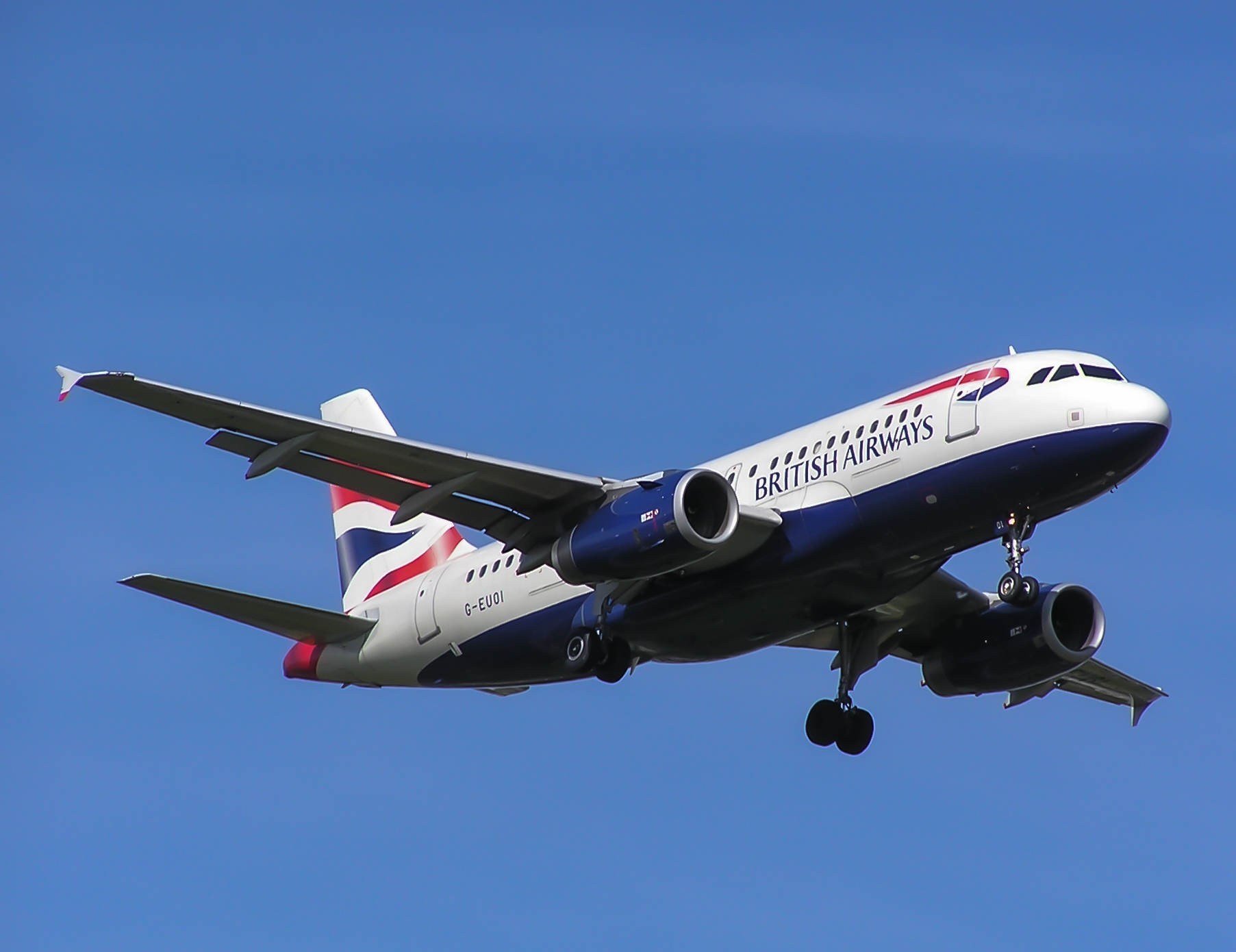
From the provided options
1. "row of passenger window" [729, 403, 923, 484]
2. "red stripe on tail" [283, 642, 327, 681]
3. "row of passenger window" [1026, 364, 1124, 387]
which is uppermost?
"row of passenger window" [1026, 364, 1124, 387]

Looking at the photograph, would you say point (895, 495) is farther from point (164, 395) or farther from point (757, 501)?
point (164, 395)

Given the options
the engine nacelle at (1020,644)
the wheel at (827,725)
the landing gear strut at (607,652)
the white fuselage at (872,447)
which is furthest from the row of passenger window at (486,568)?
the engine nacelle at (1020,644)

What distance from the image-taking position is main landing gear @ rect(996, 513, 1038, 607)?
102 feet

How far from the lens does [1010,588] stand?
31297mm

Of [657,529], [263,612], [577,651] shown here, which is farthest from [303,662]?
[657,529]

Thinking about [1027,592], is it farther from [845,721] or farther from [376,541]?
[376,541]

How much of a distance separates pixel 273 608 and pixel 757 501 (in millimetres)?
9811

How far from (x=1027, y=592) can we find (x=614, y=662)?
754 cm

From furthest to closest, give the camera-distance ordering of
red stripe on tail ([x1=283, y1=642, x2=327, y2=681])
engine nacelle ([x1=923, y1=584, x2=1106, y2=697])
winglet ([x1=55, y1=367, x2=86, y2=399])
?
red stripe on tail ([x1=283, y1=642, x2=327, y2=681])
engine nacelle ([x1=923, y1=584, x2=1106, y2=697])
winglet ([x1=55, y1=367, x2=86, y2=399])

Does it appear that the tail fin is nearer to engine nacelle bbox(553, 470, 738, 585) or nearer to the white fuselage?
the white fuselage

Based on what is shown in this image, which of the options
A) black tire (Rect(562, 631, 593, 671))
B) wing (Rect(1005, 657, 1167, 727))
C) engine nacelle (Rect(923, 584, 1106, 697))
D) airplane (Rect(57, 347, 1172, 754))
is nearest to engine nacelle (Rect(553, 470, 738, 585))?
airplane (Rect(57, 347, 1172, 754))

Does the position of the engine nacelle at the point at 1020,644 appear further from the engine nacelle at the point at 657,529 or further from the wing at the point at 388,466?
the wing at the point at 388,466

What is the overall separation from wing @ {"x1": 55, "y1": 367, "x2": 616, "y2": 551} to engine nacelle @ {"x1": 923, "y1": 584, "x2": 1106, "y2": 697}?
346 inches

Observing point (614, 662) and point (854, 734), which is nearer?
point (614, 662)
